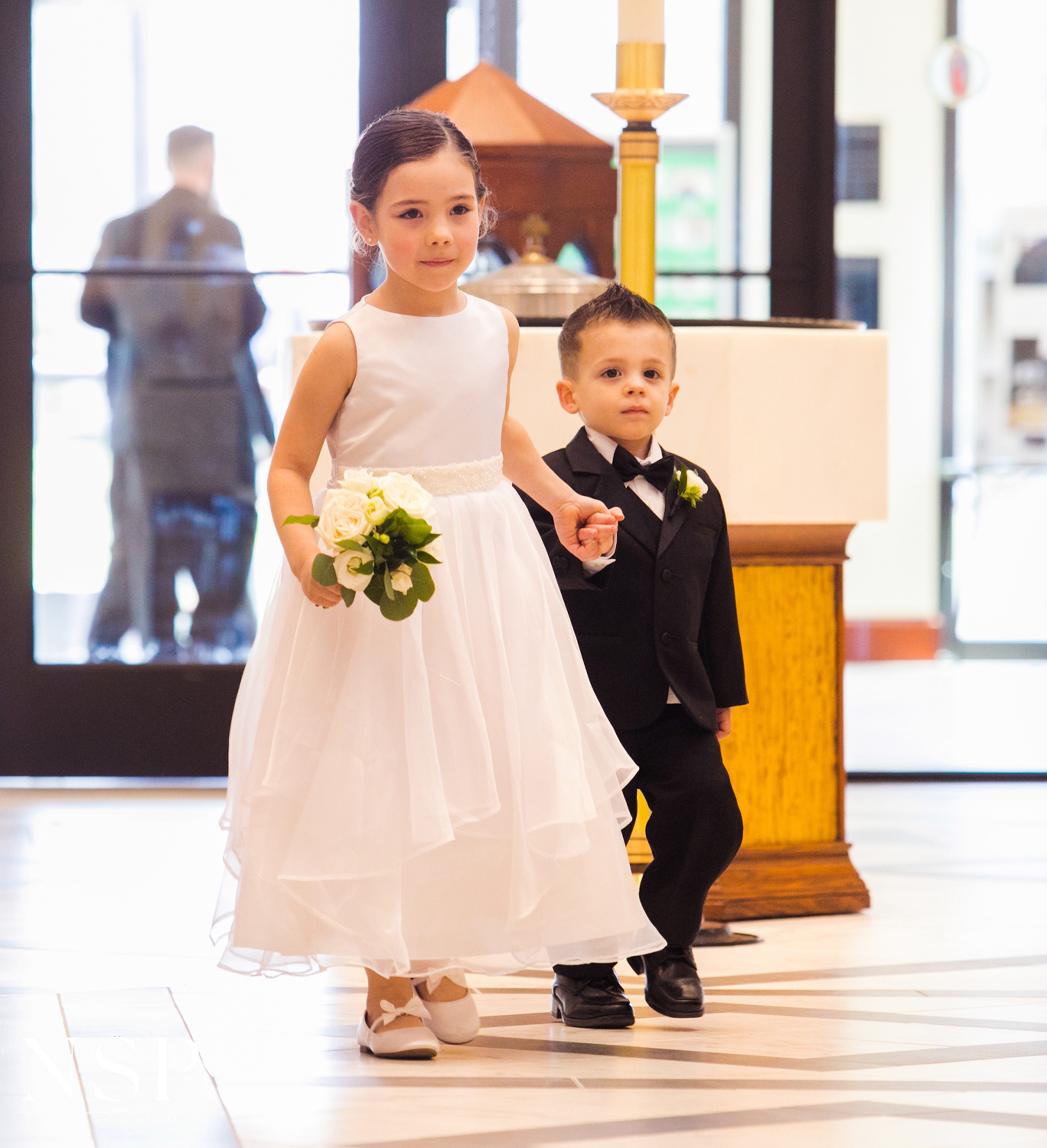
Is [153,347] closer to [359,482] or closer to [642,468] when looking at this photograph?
[642,468]

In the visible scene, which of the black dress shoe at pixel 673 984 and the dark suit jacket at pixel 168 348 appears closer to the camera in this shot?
the black dress shoe at pixel 673 984

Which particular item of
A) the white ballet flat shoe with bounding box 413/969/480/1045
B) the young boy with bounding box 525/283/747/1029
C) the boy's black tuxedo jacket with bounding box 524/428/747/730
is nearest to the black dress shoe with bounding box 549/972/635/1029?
the young boy with bounding box 525/283/747/1029

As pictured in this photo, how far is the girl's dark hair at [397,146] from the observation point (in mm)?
2035

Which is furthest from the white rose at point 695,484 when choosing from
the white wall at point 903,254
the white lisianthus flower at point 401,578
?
the white wall at point 903,254

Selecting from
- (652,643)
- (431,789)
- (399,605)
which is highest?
(399,605)

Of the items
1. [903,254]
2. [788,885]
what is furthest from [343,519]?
[903,254]

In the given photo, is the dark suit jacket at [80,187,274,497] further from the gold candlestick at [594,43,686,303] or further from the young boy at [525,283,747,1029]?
the young boy at [525,283,747,1029]

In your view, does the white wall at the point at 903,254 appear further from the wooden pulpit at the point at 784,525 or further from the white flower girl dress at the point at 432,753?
the white flower girl dress at the point at 432,753

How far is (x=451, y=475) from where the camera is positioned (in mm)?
2088

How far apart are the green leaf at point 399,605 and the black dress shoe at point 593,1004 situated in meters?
0.70

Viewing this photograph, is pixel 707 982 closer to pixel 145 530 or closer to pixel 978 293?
pixel 145 530

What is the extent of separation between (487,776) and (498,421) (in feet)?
1.59

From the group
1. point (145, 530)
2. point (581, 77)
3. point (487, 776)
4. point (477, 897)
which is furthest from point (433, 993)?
point (581, 77)

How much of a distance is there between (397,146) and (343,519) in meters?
0.52
